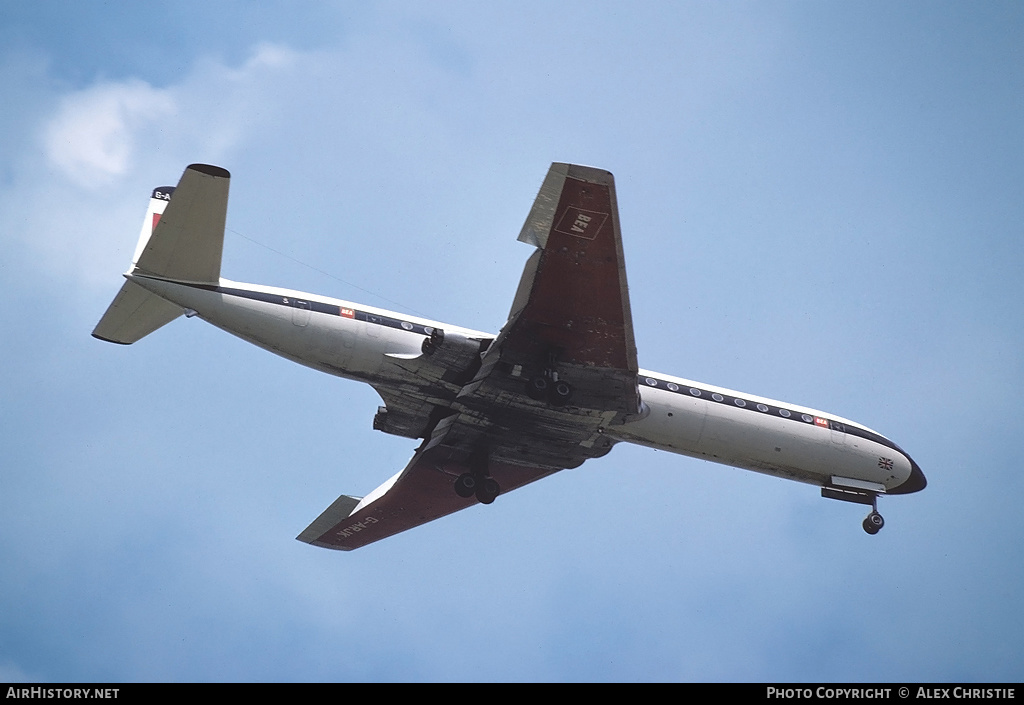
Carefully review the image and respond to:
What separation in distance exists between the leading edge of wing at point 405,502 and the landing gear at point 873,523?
9.75 metres

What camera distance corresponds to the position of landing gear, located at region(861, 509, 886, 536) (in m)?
32.1

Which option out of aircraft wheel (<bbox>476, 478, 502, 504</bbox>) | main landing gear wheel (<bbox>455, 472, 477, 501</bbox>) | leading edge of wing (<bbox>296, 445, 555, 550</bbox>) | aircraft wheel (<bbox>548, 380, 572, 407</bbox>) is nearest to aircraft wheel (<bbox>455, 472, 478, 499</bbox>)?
main landing gear wheel (<bbox>455, 472, 477, 501</bbox>)

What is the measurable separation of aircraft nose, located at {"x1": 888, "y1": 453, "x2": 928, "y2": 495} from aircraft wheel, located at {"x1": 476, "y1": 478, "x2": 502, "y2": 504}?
12.3 meters

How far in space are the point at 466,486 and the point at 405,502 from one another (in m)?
A: 4.36

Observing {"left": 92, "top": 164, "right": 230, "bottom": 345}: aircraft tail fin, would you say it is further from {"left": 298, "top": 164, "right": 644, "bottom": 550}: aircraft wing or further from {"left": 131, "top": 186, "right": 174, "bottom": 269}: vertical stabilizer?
{"left": 298, "top": 164, "right": 644, "bottom": 550}: aircraft wing

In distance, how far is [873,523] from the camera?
32.1 metres

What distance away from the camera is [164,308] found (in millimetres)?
26109

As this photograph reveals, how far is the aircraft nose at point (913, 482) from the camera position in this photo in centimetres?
3262

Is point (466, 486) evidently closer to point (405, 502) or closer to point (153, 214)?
point (405, 502)

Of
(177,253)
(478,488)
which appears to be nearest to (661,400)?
(478,488)

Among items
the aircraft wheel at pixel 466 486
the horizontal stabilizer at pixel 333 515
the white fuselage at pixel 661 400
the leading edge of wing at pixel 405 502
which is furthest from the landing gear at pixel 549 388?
the horizontal stabilizer at pixel 333 515

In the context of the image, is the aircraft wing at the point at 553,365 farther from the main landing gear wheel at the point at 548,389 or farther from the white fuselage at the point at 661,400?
the white fuselage at the point at 661,400
